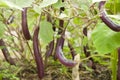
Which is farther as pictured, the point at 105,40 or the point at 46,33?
the point at 46,33

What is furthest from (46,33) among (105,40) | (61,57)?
(105,40)

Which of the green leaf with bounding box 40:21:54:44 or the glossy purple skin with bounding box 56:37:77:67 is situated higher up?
the green leaf with bounding box 40:21:54:44

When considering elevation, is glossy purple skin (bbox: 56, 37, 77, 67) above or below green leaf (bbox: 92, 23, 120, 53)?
below

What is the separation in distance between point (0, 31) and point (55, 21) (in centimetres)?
32

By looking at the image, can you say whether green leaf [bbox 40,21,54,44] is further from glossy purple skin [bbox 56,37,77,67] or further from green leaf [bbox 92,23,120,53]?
green leaf [bbox 92,23,120,53]

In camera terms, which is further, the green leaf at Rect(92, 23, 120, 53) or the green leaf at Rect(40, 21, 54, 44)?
the green leaf at Rect(40, 21, 54, 44)

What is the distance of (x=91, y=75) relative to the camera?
1053 millimetres

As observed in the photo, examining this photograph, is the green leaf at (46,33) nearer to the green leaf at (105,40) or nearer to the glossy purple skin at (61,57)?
the glossy purple skin at (61,57)

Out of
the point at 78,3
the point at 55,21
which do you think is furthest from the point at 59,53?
the point at 55,21

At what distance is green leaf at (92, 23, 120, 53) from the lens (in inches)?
25.5

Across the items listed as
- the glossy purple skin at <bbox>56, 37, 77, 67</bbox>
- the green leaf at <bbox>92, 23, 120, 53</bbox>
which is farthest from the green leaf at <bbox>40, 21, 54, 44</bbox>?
the green leaf at <bbox>92, 23, 120, 53</bbox>

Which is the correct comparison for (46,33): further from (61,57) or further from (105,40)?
(105,40)

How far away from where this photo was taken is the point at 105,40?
650 mm

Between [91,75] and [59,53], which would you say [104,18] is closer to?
[59,53]
